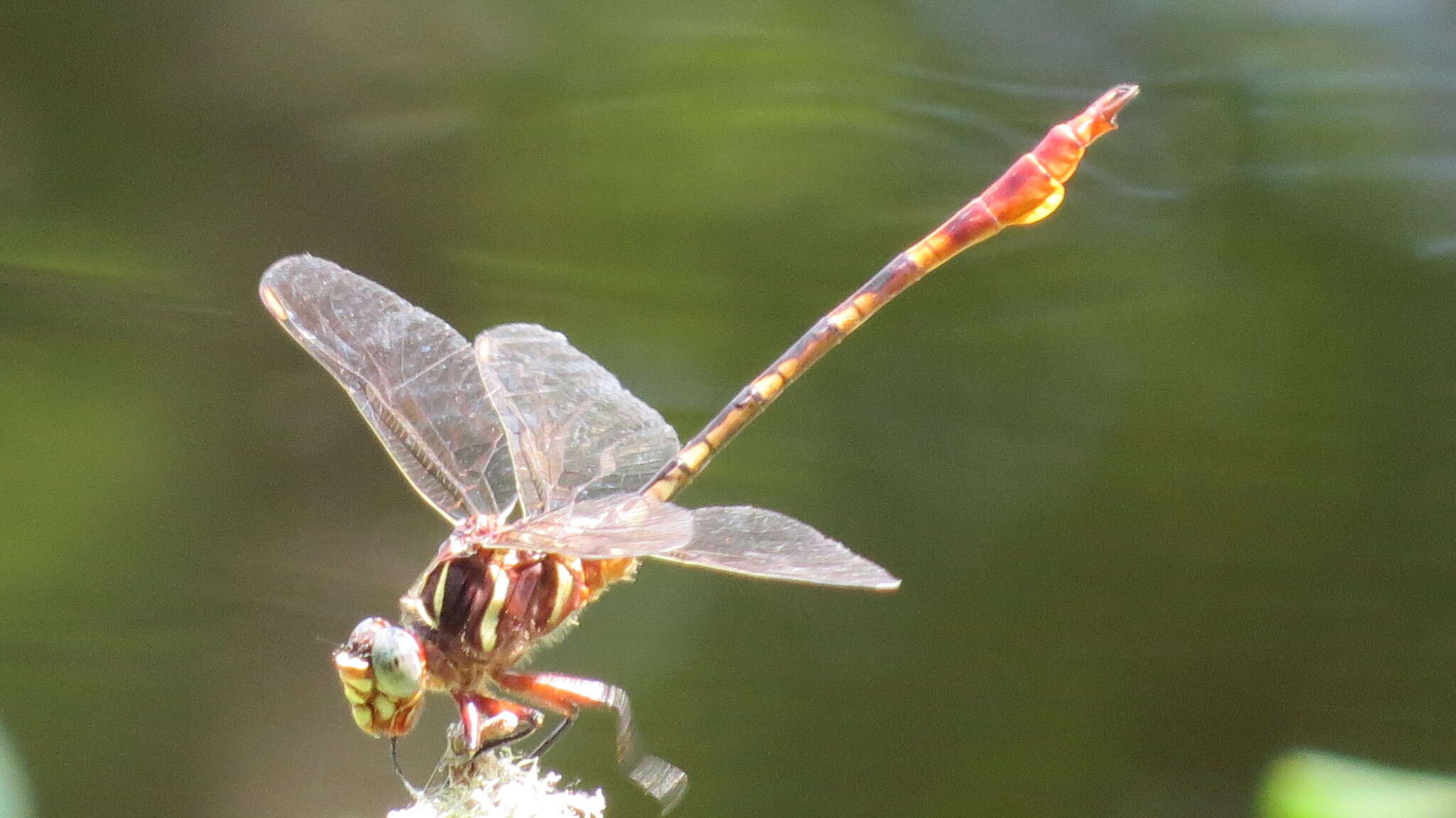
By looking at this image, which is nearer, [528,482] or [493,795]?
[493,795]

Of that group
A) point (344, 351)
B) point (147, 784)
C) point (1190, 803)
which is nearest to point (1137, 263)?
point (1190, 803)

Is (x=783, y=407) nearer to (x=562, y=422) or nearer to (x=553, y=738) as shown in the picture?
(x=562, y=422)

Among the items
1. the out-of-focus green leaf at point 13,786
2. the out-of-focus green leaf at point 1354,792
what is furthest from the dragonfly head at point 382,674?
the out-of-focus green leaf at point 1354,792

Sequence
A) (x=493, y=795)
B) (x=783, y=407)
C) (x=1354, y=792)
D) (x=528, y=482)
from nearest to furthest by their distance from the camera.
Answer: (x=493, y=795) < (x=528, y=482) < (x=1354, y=792) < (x=783, y=407)

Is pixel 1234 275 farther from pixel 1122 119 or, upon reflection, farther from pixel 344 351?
pixel 344 351

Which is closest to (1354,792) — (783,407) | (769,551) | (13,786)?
(769,551)

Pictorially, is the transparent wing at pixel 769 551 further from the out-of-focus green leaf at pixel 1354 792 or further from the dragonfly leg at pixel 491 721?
the out-of-focus green leaf at pixel 1354 792
